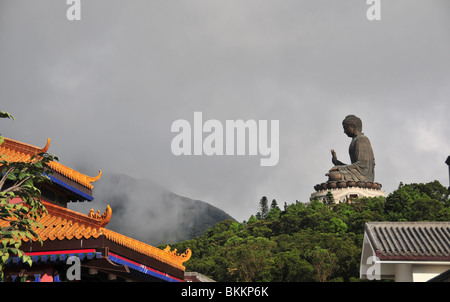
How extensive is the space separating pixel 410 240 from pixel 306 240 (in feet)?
152

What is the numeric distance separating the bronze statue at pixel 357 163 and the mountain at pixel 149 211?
72.3m

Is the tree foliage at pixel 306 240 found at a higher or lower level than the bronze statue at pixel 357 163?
lower

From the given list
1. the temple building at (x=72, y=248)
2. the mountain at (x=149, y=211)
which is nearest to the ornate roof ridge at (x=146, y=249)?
the temple building at (x=72, y=248)

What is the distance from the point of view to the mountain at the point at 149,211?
151m

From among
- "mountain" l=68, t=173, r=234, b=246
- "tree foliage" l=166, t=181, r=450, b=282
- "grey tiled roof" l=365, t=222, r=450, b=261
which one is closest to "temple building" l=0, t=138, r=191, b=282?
"grey tiled roof" l=365, t=222, r=450, b=261

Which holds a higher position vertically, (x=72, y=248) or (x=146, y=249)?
(x=146, y=249)

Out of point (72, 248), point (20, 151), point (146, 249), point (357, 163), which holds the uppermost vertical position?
point (357, 163)

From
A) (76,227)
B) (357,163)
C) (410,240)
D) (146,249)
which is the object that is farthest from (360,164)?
(76,227)

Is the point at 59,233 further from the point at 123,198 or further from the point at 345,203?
the point at 123,198

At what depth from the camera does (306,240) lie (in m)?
61.5

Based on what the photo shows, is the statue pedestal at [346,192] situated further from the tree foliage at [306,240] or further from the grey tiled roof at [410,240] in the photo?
the grey tiled roof at [410,240]

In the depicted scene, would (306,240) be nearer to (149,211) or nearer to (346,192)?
(346,192)

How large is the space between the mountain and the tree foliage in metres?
70.9
